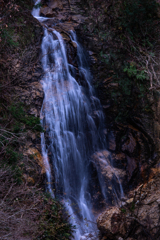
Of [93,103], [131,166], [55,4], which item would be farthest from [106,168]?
[55,4]

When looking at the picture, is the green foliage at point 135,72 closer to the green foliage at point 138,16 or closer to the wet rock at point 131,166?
the green foliage at point 138,16

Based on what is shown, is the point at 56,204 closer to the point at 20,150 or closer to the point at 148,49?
the point at 20,150

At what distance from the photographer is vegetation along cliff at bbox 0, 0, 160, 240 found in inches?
220

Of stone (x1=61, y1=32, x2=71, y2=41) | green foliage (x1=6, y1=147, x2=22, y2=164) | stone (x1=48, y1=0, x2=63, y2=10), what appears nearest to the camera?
green foliage (x1=6, y1=147, x2=22, y2=164)

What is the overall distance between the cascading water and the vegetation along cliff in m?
0.07

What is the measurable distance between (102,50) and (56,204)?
7665mm

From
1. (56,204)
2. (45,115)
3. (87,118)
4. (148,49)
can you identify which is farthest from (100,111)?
(56,204)

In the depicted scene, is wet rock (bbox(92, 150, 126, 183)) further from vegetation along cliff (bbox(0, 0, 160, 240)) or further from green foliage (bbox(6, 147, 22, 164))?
green foliage (bbox(6, 147, 22, 164))

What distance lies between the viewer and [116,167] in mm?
8820

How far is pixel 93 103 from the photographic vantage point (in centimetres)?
916

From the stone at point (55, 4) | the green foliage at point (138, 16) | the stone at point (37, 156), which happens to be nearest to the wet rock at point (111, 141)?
the stone at point (37, 156)

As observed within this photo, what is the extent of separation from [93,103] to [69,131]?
7.12ft

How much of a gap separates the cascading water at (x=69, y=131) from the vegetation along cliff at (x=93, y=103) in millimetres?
69

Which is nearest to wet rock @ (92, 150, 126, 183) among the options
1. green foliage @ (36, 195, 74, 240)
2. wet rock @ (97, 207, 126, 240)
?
wet rock @ (97, 207, 126, 240)
